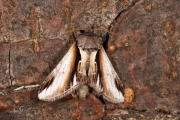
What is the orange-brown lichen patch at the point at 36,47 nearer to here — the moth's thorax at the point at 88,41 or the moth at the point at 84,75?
the moth at the point at 84,75

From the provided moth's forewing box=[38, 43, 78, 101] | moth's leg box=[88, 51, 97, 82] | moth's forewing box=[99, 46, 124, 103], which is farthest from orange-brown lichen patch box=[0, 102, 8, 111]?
moth's forewing box=[99, 46, 124, 103]

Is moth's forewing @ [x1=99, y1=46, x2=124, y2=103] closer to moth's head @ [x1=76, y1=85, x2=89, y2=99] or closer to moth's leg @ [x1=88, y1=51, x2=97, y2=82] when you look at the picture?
moth's leg @ [x1=88, y1=51, x2=97, y2=82]

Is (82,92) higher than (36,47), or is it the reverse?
(36,47)

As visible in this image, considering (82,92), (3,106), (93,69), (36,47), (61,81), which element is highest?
(36,47)

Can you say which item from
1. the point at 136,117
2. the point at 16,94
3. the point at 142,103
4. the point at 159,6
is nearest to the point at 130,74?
the point at 142,103

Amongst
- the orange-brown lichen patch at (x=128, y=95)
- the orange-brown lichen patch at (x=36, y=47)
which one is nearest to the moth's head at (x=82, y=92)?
the orange-brown lichen patch at (x=128, y=95)

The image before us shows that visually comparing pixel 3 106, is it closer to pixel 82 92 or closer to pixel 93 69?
pixel 82 92

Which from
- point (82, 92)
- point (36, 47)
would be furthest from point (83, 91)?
point (36, 47)
